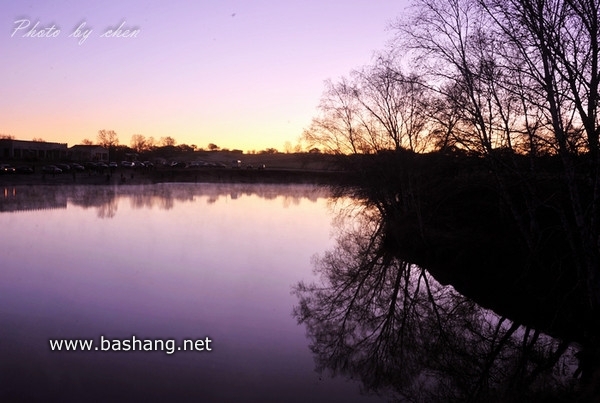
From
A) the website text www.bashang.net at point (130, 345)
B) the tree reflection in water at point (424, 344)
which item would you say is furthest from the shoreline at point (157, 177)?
the website text www.bashang.net at point (130, 345)

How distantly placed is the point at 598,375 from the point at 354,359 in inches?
182

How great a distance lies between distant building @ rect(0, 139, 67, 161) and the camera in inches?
3942

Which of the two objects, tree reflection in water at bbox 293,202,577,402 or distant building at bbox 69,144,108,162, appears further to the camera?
distant building at bbox 69,144,108,162

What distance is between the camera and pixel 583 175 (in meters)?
11.3

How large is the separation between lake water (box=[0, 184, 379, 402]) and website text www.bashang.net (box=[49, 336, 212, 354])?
0.33ft

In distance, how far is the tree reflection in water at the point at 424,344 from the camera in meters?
9.31

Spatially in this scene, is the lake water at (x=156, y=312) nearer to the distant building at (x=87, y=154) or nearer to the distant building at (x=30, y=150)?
the distant building at (x=30, y=150)

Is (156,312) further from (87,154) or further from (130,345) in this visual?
(87,154)

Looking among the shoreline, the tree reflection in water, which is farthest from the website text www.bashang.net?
the shoreline

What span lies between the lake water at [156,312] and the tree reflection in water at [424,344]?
0.72m

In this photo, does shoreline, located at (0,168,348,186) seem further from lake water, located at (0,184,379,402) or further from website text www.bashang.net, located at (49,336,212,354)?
website text www.bashang.net, located at (49,336,212,354)

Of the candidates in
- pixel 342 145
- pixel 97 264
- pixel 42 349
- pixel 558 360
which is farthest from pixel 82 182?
pixel 558 360

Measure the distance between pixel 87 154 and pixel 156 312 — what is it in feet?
409

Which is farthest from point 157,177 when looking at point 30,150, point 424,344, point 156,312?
point 424,344
